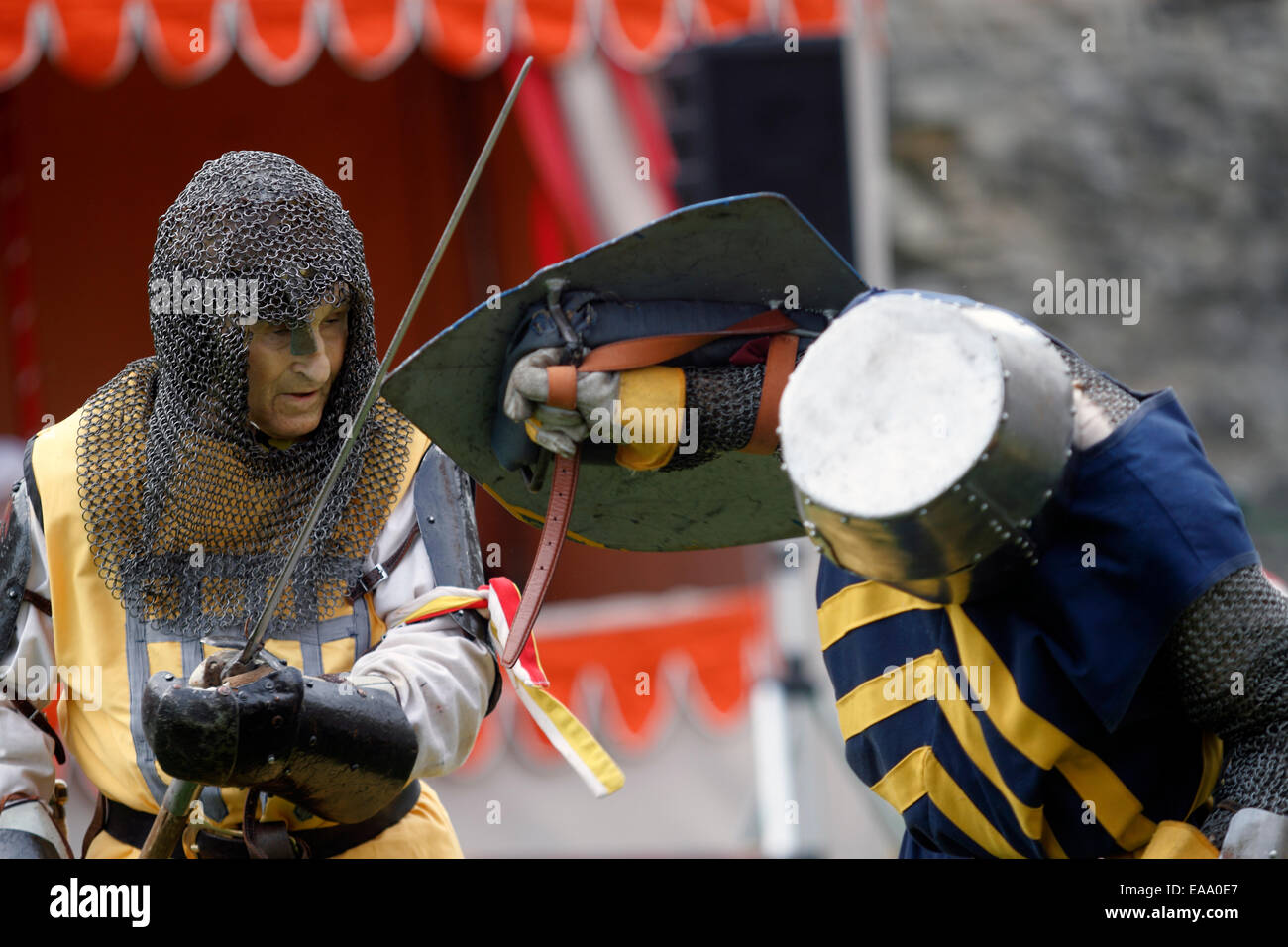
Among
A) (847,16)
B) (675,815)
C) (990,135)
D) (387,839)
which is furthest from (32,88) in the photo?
(990,135)

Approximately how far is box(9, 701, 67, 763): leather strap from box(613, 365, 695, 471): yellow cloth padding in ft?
3.63

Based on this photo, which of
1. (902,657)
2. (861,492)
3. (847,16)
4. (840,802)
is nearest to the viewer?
(861,492)

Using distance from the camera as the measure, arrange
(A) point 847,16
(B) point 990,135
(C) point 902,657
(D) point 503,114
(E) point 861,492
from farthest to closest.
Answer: (B) point 990,135 < (A) point 847,16 < (C) point 902,657 < (D) point 503,114 < (E) point 861,492

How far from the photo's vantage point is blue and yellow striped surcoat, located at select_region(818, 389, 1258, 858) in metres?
2.36

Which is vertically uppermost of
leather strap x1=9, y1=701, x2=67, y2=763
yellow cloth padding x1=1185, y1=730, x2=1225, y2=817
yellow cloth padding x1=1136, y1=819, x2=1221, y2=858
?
leather strap x1=9, y1=701, x2=67, y2=763

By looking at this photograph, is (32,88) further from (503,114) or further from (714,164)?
(503,114)

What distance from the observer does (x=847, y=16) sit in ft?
20.8

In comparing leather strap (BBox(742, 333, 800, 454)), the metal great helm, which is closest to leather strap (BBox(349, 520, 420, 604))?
leather strap (BBox(742, 333, 800, 454))

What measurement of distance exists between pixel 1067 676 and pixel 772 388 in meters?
0.61

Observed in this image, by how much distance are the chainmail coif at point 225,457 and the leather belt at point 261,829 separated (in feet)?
1.05

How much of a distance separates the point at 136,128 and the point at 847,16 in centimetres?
279

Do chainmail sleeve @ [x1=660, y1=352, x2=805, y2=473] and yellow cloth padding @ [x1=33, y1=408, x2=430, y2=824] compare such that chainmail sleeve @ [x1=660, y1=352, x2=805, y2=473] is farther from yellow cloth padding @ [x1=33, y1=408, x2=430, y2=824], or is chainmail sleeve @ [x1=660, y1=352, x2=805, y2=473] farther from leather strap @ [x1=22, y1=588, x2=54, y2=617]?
leather strap @ [x1=22, y1=588, x2=54, y2=617]

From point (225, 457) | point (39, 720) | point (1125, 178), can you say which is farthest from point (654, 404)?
point (1125, 178)

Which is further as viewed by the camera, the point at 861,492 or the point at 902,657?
the point at 902,657
